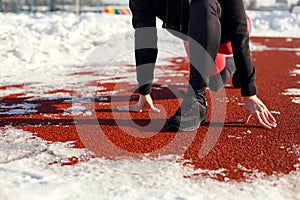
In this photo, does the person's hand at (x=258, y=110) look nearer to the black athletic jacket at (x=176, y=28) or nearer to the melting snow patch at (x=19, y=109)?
the black athletic jacket at (x=176, y=28)

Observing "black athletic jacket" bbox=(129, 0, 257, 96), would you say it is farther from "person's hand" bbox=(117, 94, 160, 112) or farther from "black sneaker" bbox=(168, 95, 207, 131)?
"black sneaker" bbox=(168, 95, 207, 131)

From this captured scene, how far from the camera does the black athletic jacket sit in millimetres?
1695

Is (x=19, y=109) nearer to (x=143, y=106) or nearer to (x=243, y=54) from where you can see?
(x=143, y=106)

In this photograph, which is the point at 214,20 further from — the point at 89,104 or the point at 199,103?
the point at 89,104

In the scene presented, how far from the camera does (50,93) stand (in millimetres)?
2654

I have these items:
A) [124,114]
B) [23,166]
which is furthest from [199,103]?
[23,166]

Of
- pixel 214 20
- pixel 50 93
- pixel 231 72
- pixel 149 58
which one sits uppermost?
pixel 214 20

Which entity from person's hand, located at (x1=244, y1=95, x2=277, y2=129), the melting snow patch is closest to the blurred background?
the melting snow patch

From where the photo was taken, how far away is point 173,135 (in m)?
1.65

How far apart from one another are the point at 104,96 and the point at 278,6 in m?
15.3

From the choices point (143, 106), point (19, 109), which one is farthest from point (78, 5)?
point (143, 106)

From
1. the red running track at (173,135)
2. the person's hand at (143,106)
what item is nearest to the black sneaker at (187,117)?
the red running track at (173,135)

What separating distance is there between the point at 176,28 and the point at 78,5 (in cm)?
1199

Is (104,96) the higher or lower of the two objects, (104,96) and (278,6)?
the higher
